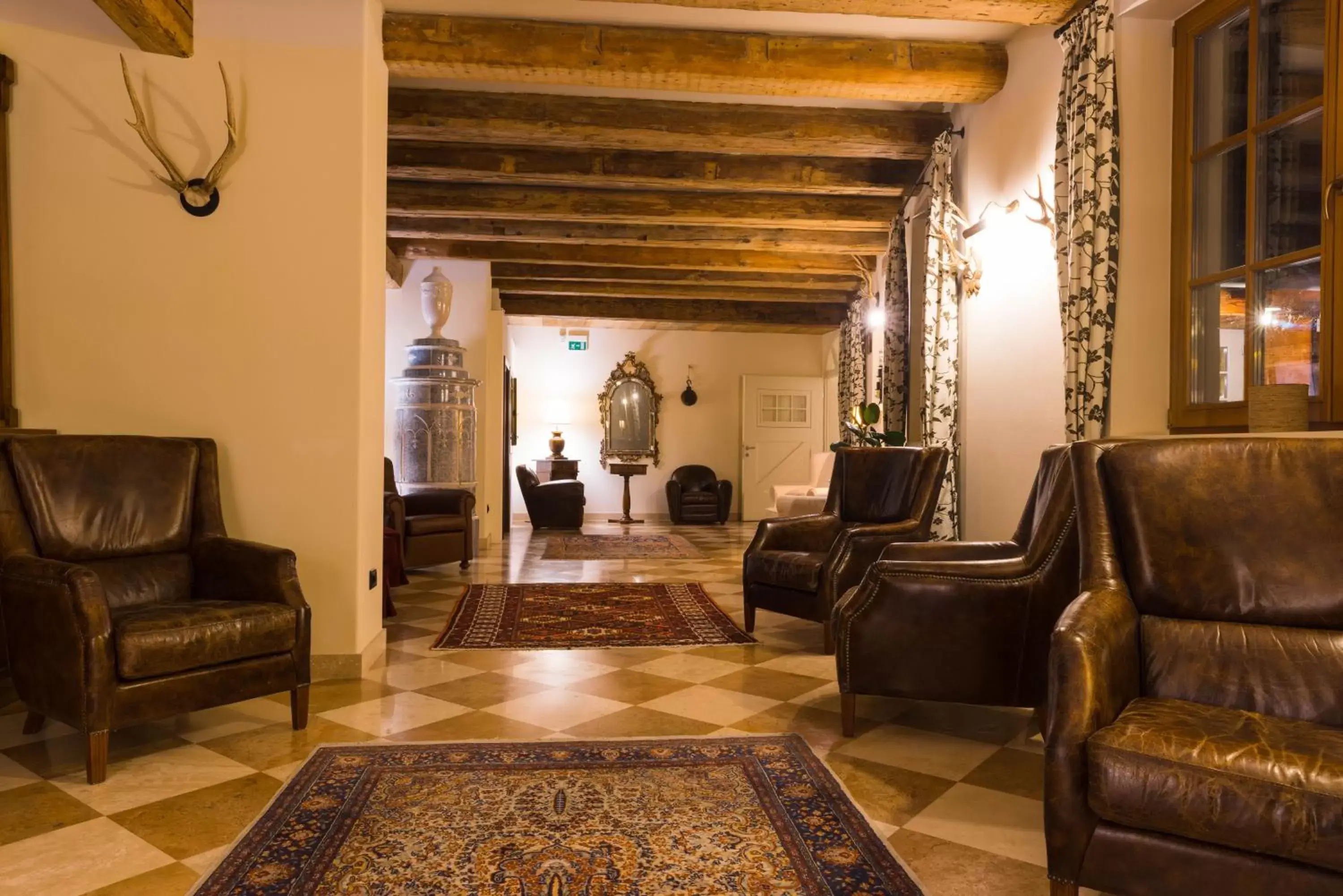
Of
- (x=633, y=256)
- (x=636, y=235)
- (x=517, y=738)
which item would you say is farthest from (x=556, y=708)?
(x=633, y=256)

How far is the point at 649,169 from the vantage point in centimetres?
586

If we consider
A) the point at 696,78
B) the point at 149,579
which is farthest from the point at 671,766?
the point at 696,78

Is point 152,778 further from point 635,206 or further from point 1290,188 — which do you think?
point 635,206

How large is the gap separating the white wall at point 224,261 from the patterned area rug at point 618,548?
3844mm

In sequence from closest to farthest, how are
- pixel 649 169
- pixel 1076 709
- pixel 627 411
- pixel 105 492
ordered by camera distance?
pixel 1076 709
pixel 105 492
pixel 649 169
pixel 627 411

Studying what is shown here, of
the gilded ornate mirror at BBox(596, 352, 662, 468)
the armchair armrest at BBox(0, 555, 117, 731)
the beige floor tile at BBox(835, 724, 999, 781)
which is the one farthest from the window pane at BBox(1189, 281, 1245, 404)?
the gilded ornate mirror at BBox(596, 352, 662, 468)

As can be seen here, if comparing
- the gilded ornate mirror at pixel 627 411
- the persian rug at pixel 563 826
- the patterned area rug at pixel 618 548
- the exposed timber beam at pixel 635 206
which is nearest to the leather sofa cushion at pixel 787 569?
the persian rug at pixel 563 826

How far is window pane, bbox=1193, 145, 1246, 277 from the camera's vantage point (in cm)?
325

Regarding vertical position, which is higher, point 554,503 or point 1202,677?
point 1202,677

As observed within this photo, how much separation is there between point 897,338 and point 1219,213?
10.1 feet

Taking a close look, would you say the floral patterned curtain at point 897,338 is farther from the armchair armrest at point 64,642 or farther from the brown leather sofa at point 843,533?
the armchair armrest at point 64,642

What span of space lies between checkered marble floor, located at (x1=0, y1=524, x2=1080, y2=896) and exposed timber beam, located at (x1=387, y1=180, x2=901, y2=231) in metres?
3.37

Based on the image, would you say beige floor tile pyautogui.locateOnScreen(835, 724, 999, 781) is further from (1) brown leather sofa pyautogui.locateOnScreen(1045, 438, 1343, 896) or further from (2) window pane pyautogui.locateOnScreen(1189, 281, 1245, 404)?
(2) window pane pyautogui.locateOnScreen(1189, 281, 1245, 404)

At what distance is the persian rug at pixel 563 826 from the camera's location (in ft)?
6.22
